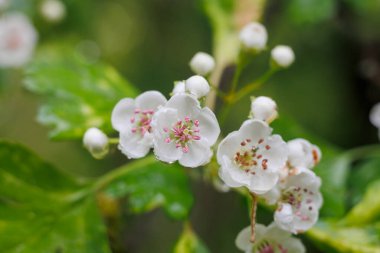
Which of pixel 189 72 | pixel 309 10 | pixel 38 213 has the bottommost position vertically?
pixel 38 213

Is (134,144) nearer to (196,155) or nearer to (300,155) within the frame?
(196,155)

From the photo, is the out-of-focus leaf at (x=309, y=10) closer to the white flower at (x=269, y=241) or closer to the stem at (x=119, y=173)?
the stem at (x=119, y=173)

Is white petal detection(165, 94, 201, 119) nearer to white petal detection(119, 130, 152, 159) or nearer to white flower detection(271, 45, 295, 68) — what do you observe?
white petal detection(119, 130, 152, 159)

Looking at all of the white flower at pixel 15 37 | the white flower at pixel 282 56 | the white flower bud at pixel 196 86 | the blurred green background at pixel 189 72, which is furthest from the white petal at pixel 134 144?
the white flower at pixel 15 37

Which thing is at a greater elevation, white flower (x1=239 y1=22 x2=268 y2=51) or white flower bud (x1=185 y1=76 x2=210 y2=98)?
white flower (x1=239 y1=22 x2=268 y2=51)

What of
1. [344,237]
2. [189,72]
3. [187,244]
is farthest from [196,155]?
[189,72]

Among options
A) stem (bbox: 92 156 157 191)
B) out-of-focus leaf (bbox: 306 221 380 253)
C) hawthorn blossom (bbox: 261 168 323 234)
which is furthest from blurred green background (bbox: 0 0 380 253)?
hawthorn blossom (bbox: 261 168 323 234)
